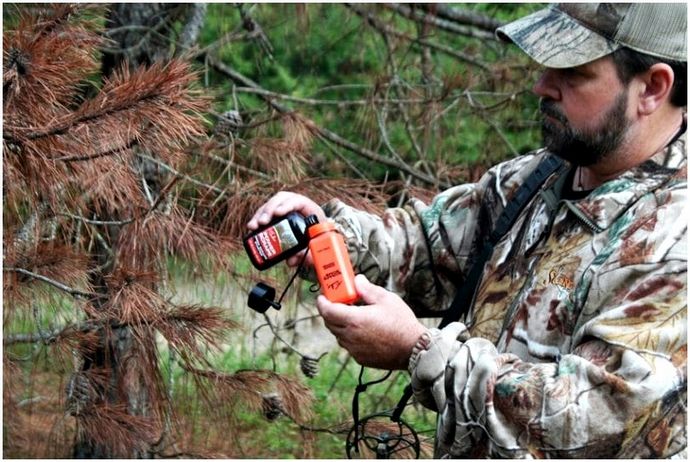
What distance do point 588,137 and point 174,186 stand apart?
95 centimetres

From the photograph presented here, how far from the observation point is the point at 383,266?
188 cm

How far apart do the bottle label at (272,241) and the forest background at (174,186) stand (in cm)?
19

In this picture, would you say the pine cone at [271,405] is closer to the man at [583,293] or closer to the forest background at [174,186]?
the forest background at [174,186]

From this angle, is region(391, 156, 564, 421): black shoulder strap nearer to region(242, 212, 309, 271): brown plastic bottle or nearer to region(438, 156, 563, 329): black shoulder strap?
region(438, 156, 563, 329): black shoulder strap

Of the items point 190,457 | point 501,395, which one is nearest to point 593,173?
point 501,395

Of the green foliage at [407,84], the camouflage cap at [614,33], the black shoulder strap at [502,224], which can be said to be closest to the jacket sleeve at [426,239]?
the black shoulder strap at [502,224]

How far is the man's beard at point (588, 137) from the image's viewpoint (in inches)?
60.8

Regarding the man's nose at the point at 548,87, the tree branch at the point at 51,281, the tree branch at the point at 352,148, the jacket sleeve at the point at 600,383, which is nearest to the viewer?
the jacket sleeve at the point at 600,383

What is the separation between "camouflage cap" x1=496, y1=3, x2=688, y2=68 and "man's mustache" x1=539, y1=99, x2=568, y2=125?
0.23 ft

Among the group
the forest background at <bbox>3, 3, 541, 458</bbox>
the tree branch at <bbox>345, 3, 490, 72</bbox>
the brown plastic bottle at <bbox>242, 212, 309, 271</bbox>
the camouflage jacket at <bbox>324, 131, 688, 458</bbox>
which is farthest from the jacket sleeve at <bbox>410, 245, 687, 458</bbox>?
the tree branch at <bbox>345, 3, 490, 72</bbox>

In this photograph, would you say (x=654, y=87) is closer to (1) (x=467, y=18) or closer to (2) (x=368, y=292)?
(2) (x=368, y=292)

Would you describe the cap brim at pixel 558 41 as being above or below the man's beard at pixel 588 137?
above

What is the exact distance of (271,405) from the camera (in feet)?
7.45

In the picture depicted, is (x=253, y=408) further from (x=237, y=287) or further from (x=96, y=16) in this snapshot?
(x=96, y=16)
